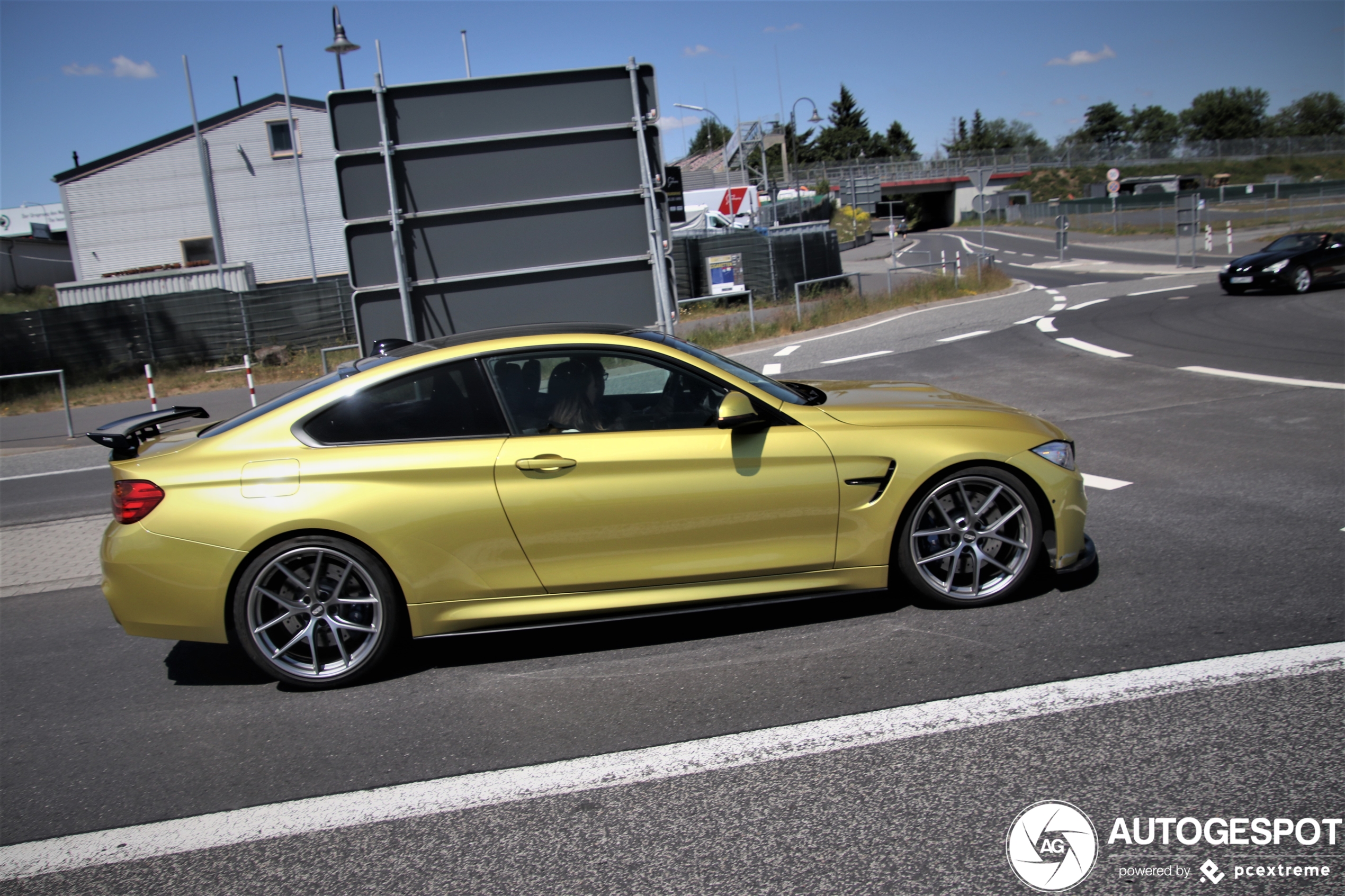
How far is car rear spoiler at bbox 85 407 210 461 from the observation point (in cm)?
453

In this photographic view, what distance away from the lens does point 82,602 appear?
5965 mm

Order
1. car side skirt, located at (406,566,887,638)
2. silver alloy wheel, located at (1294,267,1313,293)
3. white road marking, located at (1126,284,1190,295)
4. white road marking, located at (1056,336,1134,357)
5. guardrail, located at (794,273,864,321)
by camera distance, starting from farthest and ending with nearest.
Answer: white road marking, located at (1126,284,1190,295), guardrail, located at (794,273,864,321), silver alloy wheel, located at (1294,267,1313,293), white road marking, located at (1056,336,1134,357), car side skirt, located at (406,566,887,638)

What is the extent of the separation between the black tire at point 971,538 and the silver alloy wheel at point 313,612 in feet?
7.79

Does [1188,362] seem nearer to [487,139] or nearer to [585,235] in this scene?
[585,235]

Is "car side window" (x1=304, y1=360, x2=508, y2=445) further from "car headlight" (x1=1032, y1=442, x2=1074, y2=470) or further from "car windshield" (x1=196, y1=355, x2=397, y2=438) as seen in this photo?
"car headlight" (x1=1032, y1=442, x2=1074, y2=470)

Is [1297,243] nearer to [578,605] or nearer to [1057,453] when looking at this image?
[1057,453]

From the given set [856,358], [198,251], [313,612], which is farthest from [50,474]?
[198,251]

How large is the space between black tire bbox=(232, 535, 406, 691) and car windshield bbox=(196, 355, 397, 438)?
25.2 inches

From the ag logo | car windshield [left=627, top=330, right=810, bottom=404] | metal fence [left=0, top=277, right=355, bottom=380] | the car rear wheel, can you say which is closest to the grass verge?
the car rear wheel

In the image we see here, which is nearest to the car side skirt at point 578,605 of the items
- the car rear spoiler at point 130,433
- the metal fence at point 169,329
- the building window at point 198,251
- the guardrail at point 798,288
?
the car rear spoiler at point 130,433

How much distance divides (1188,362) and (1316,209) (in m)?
51.2

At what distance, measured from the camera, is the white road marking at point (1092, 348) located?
13555mm

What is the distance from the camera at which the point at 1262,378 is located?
10734 mm

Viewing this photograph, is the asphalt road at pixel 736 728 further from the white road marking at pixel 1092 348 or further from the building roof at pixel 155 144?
the building roof at pixel 155 144
